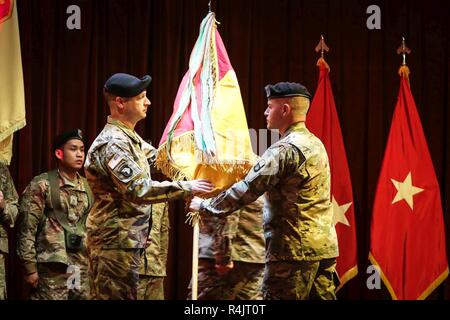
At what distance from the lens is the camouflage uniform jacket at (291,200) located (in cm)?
453

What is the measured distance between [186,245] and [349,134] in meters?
1.75

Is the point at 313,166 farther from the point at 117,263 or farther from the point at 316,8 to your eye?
the point at 316,8

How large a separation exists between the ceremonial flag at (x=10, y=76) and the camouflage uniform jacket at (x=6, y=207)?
36 centimetres

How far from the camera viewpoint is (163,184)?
4457 millimetres

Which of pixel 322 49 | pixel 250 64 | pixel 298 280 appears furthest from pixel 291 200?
pixel 250 64

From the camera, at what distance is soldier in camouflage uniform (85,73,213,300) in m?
4.41

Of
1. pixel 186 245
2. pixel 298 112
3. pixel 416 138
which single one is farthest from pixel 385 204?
pixel 298 112

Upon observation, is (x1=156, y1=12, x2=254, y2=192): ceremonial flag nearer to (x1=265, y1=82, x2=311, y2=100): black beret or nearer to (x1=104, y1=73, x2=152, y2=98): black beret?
(x1=265, y1=82, x2=311, y2=100): black beret

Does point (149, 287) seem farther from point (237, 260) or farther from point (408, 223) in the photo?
point (408, 223)

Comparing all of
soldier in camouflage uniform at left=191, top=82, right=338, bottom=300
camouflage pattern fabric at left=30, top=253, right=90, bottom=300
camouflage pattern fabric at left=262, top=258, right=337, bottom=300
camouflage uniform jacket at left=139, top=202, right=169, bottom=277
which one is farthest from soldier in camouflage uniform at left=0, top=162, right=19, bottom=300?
camouflage pattern fabric at left=262, top=258, right=337, bottom=300

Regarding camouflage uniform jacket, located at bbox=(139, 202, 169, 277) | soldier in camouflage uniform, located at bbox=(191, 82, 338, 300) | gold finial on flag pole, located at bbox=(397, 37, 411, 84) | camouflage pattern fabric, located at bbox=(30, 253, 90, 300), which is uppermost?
gold finial on flag pole, located at bbox=(397, 37, 411, 84)

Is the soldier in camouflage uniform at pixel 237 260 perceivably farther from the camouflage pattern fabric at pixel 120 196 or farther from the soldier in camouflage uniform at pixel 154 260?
the camouflage pattern fabric at pixel 120 196

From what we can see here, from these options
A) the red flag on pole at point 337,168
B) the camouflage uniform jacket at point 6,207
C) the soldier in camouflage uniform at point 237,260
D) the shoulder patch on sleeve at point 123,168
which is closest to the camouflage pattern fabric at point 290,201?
the shoulder patch on sleeve at point 123,168

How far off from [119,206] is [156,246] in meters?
1.04
